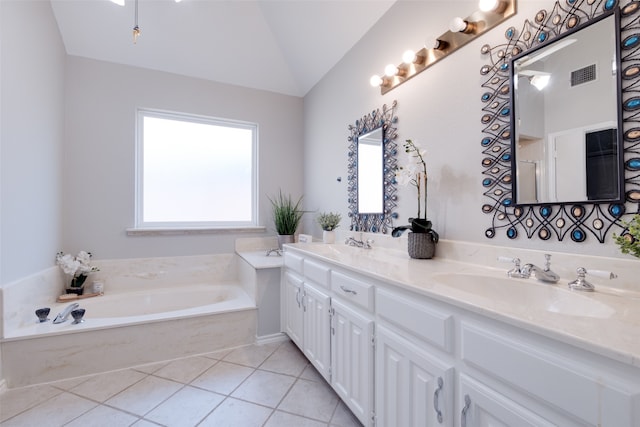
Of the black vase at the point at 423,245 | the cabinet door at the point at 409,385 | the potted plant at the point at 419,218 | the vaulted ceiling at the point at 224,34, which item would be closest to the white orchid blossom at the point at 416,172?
the potted plant at the point at 419,218

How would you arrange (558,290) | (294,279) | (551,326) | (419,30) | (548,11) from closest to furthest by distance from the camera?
(551,326)
(558,290)
(548,11)
(419,30)
(294,279)

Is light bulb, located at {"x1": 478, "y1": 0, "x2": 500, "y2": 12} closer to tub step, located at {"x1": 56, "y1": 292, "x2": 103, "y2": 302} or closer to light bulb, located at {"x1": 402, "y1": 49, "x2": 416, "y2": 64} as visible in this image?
light bulb, located at {"x1": 402, "y1": 49, "x2": 416, "y2": 64}

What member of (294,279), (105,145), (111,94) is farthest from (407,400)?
(111,94)

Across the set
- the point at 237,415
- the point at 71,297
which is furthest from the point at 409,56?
the point at 71,297

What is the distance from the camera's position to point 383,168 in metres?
2.02

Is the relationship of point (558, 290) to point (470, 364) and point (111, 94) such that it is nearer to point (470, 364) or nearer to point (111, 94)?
point (470, 364)

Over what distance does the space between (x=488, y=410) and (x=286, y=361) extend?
1633 millimetres

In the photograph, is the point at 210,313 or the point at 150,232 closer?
the point at 210,313

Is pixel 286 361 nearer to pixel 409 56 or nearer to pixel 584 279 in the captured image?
pixel 584 279

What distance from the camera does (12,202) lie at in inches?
71.6

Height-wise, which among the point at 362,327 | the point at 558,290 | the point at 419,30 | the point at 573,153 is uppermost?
the point at 419,30

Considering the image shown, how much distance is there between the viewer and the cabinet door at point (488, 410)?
0.66 metres

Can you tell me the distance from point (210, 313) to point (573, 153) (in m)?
2.40

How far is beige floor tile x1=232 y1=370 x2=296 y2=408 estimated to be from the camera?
1673mm
